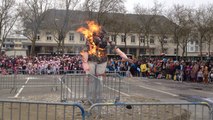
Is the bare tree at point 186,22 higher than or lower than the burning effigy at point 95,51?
higher

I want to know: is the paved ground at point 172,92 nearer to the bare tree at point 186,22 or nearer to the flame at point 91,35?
the flame at point 91,35

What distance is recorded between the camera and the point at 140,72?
32094 mm

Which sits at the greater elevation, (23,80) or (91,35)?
(91,35)

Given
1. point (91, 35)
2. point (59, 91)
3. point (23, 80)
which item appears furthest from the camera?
point (23, 80)

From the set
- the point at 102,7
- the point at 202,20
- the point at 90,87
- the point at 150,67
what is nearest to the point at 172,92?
the point at 90,87

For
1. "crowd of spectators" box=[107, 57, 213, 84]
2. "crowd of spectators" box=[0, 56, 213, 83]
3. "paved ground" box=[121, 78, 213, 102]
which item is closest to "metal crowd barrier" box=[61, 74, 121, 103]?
"paved ground" box=[121, 78, 213, 102]

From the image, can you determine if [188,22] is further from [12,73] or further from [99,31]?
[99,31]

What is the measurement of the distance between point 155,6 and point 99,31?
4770cm

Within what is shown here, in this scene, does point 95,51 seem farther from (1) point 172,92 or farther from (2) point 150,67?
(2) point 150,67

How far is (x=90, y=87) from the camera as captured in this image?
11.0 metres

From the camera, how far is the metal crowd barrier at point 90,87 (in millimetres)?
10570

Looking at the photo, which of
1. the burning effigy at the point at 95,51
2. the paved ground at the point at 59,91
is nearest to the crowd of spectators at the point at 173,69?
the paved ground at the point at 59,91

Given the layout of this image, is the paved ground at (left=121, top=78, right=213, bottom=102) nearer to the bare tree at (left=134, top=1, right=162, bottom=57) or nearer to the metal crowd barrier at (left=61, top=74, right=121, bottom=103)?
the metal crowd barrier at (left=61, top=74, right=121, bottom=103)

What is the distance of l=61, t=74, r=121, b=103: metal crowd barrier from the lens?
1057cm
